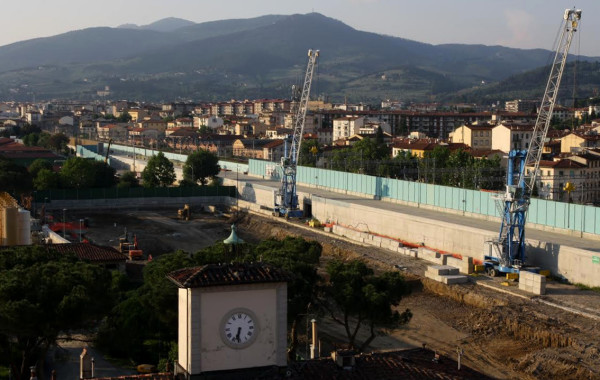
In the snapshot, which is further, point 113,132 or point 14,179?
point 113,132

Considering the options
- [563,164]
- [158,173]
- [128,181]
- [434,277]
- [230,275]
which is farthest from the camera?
[158,173]

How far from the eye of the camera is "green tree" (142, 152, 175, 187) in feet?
231

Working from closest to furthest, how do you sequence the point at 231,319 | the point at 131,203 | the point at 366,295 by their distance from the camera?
the point at 231,319, the point at 366,295, the point at 131,203

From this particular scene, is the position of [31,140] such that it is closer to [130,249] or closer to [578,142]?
[578,142]

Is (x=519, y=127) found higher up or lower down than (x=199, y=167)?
higher up

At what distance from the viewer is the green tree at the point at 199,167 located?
237ft

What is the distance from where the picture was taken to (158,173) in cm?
7081

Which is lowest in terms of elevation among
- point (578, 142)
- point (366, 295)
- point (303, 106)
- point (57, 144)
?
point (366, 295)

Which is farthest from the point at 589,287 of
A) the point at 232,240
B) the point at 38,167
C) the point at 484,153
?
the point at 38,167

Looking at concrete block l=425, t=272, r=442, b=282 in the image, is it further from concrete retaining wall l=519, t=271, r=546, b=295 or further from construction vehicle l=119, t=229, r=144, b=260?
construction vehicle l=119, t=229, r=144, b=260

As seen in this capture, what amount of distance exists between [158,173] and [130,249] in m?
26.5

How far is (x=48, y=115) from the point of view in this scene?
18412cm

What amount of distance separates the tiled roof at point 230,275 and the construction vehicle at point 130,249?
2866cm

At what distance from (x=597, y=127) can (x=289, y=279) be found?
99.4 m
